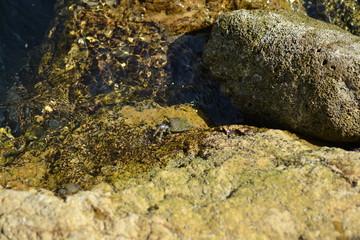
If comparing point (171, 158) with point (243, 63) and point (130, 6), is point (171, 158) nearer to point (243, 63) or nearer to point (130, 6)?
point (243, 63)

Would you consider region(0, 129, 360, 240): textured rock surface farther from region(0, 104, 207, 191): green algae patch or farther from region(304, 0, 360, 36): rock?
region(304, 0, 360, 36): rock

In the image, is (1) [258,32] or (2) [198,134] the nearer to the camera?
(2) [198,134]

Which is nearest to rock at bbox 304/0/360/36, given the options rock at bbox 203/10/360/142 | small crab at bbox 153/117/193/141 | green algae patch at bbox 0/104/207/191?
rock at bbox 203/10/360/142

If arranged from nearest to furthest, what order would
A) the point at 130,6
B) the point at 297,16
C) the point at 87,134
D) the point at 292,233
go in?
the point at 292,233, the point at 87,134, the point at 297,16, the point at 130,6

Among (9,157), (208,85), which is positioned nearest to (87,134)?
(9,157)

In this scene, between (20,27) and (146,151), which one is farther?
(20,27)

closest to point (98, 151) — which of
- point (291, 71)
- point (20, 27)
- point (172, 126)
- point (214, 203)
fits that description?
point (172, 126)

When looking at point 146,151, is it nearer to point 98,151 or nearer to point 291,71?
point 98,151

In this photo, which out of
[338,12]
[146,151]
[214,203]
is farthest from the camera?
[338,12]
